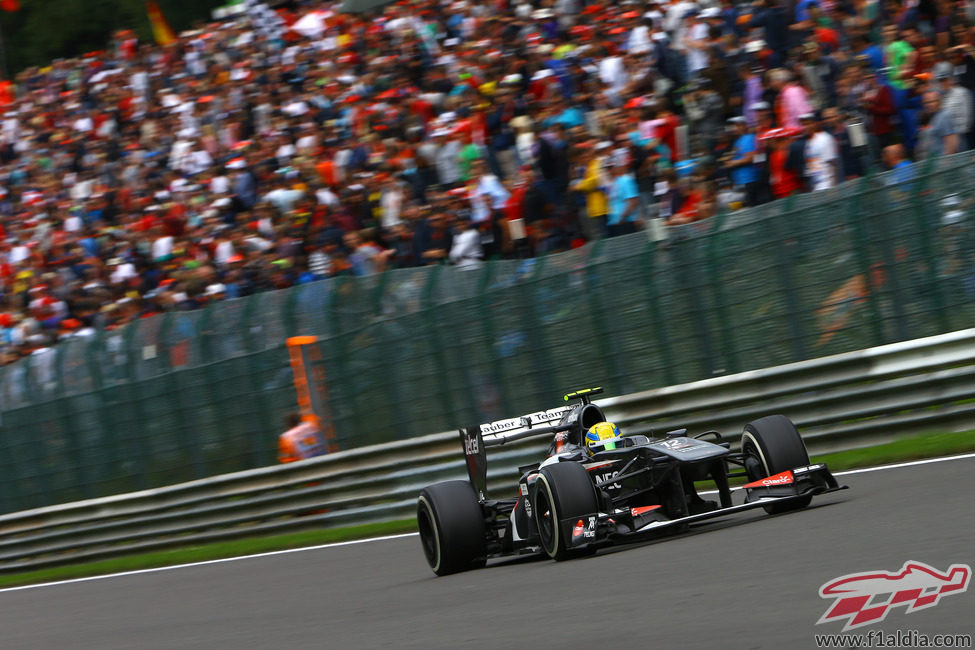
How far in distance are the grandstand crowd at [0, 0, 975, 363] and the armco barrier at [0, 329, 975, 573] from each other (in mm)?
1760

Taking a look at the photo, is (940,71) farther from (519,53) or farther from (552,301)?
(519,53)

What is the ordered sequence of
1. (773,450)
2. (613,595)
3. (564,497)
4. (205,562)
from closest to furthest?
(613,595) < (564,497) < (773,450) < (205,562)

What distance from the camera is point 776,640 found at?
5027mm

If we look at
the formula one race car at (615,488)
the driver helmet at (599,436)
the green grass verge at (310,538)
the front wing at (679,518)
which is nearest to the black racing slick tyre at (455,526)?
the formula one race car at (615,488)

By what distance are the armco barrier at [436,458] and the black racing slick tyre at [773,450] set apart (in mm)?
2384

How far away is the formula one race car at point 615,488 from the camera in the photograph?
866 cm

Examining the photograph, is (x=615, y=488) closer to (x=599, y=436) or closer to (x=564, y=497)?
(x=599, y=436)

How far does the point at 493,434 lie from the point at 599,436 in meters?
0.97

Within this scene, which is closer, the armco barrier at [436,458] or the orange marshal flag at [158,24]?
the armco barrier at [436,458]

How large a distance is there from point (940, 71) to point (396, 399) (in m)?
6.17

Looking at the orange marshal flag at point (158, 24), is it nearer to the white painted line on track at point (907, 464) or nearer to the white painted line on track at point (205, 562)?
the white painted line on track at point (205, 562)

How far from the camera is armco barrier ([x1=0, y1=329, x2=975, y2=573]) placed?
11.0m

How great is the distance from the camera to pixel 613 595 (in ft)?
23.4

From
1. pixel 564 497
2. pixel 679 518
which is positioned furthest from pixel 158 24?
pixel 679 518
